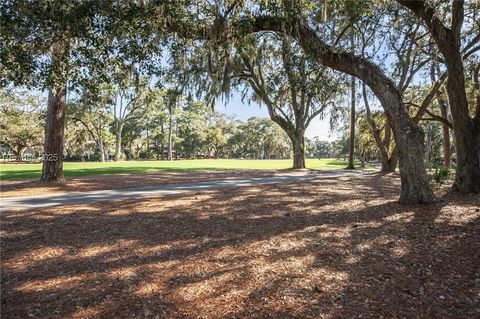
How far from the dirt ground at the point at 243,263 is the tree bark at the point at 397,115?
61cm

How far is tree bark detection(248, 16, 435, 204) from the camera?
29.0ft

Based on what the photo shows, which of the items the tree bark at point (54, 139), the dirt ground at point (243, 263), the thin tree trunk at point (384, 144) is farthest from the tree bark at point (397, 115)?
the thin tree trunk at point (384, 144)

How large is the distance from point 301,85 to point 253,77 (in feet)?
43.4

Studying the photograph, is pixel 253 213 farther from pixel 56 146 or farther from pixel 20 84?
pixel 56 146

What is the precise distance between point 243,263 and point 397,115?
6.36m

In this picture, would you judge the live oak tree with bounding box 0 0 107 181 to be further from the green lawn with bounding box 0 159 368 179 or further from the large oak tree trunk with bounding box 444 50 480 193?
the green lawn with bounding box 0 159 368 179

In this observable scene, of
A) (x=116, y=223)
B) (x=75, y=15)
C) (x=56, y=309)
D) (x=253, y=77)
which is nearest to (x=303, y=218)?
(x=116, y=223)

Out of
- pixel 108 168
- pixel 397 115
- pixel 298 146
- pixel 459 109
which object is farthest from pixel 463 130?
pixel 108 168

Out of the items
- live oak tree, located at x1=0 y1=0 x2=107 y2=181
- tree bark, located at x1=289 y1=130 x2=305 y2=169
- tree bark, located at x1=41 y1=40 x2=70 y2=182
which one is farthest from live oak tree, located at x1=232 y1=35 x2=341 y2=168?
tree bark, located at x1=41 y1=40 x2=70 y2=182

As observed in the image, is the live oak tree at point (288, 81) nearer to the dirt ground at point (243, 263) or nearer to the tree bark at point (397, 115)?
the tree bark at point (397, 115)

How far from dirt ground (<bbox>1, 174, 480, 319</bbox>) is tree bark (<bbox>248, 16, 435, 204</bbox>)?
61cm

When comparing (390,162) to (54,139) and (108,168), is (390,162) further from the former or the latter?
(108,168)

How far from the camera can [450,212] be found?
797 cm

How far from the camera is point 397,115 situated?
9000 millimetres
